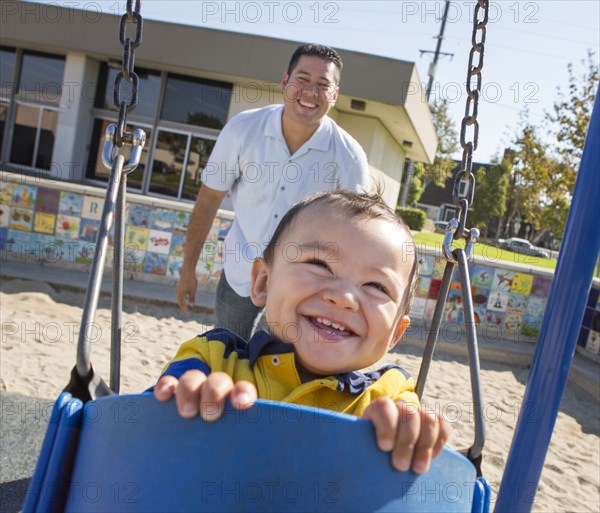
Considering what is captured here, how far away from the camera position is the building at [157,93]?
459 inches

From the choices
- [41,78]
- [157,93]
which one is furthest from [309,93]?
[41,78]

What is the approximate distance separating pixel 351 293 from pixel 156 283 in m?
5.60

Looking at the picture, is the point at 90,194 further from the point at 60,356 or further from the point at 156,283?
the point at 60,356

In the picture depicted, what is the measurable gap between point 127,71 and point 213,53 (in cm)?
1121

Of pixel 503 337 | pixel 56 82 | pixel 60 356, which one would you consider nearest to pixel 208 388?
pixel 60 356

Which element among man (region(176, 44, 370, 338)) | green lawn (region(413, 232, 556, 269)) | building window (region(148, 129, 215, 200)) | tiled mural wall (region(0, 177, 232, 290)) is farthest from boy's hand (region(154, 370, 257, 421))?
building window (region(148, 129, 215, 200))

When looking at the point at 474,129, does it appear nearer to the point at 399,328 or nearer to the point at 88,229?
the point at 399,328

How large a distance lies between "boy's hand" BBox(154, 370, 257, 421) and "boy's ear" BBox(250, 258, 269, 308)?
48 centimetres

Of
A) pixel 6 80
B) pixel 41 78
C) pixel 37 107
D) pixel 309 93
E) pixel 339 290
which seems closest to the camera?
pixel 339 290

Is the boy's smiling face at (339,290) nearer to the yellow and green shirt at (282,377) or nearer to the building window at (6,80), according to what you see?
the yellow and green shirt at (282,377)

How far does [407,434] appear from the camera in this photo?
2.55 feet

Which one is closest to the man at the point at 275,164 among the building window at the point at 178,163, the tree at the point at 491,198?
the building window at the point at 178,163

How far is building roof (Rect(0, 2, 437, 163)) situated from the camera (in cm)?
1127

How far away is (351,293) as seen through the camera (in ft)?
3.48
